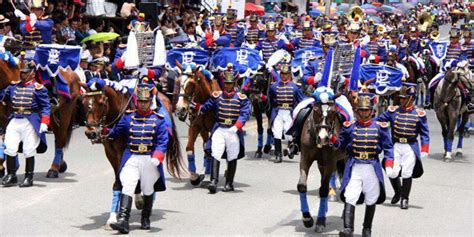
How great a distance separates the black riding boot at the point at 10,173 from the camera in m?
15.5

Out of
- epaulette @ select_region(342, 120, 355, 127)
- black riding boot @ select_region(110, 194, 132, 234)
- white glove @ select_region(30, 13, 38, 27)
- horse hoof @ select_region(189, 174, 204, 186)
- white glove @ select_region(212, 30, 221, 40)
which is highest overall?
white glove @ select_region(30, 13, 38, 27)

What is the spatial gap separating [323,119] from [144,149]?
88.2 inches

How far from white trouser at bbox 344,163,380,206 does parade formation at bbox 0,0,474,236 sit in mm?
14

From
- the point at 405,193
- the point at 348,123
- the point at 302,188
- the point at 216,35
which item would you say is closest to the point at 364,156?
the point at 348,123

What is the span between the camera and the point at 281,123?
19188 millimetres

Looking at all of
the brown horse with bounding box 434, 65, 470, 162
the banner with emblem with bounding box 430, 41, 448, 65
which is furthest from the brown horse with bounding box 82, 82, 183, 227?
the banner with emblem with bounding box 430, 41, 448, 65

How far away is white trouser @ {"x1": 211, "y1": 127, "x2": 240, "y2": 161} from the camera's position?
1575 centimetres

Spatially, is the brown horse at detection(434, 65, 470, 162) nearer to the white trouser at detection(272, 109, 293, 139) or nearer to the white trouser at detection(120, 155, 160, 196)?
the white trouser at detection(272, 109, 293, 139)

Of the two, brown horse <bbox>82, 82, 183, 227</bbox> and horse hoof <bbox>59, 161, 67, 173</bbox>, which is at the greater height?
brown horse <bbox>82, 82, 183, 227</bbox>

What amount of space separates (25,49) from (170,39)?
35.6 ft

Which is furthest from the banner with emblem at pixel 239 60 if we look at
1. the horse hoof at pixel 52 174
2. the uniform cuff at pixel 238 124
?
the horse hoof at pixel 52 174

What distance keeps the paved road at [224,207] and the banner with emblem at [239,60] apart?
77.2 inches

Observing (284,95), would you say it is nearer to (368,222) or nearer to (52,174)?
(52,174)

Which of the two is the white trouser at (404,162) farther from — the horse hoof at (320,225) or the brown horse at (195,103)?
the brown horse at (195,103)
